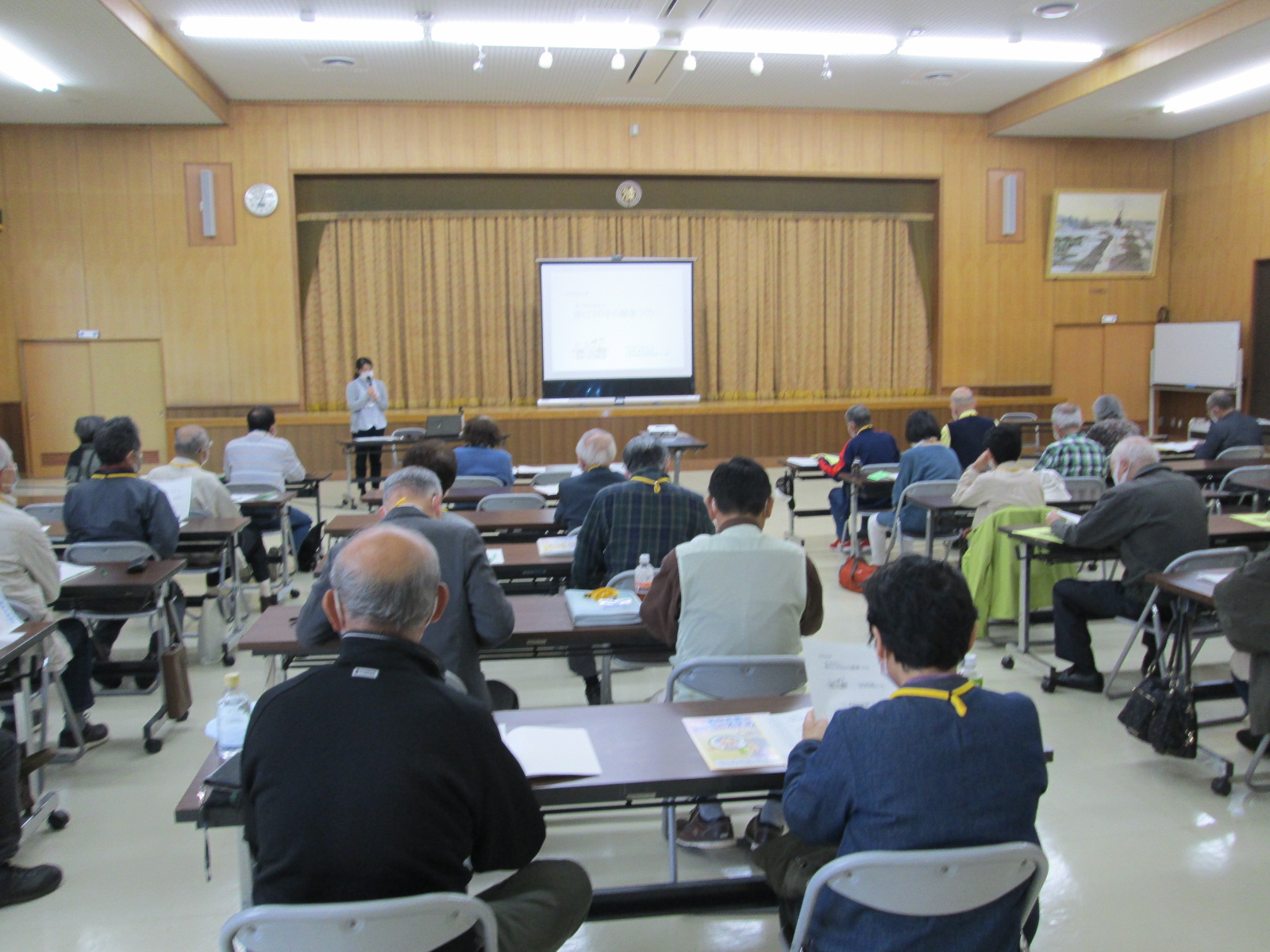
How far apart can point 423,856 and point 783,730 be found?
0.97 metres

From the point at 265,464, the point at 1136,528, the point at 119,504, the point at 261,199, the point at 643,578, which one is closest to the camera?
the point at 643,578

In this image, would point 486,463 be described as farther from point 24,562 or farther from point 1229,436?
point 1229,436

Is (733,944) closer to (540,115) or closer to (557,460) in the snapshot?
(557,460)

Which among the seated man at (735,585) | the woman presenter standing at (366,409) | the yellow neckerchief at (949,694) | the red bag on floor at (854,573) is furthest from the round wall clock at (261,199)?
the yellow neckerchief at (949,694)

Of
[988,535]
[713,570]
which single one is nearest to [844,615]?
[988,535]

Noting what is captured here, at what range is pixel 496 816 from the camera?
1660 mm

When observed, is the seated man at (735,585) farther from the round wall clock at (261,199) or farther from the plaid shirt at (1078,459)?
the round wall clock at (261,199)

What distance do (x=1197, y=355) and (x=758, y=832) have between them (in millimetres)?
11697

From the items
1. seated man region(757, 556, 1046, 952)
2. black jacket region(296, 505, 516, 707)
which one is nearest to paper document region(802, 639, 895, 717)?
seated man region(757, 556, 1046, 952)

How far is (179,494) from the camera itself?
4.99 m

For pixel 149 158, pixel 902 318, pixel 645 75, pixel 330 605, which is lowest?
pixel 330 605

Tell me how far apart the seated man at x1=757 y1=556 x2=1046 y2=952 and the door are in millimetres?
11177

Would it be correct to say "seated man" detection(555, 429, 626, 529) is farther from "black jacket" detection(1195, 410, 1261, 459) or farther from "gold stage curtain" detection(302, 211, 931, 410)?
"gold stage curtain" detection(302, 211, 931, 410)

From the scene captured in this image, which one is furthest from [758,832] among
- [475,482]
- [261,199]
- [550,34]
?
[261,199]
